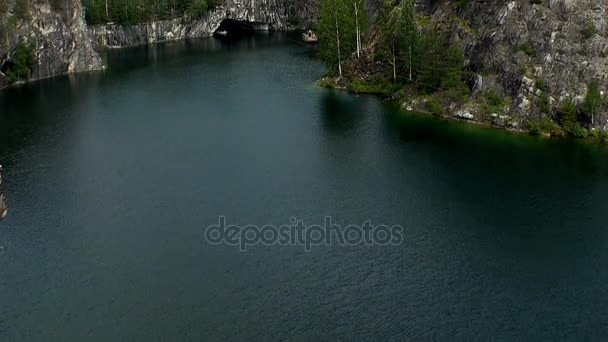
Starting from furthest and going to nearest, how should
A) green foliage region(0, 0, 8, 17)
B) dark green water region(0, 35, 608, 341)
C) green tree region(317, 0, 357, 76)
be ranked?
green foliage region(0, 0, 8, 17)
green tree region(317, 0, 357, 76)
dark green water region(0, 35, 608, 341)

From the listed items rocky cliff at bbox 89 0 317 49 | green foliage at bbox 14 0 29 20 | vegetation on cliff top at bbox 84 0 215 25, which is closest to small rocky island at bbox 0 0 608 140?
green foliage at bbox 14 0 29 20

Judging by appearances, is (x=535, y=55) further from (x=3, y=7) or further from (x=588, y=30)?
(x=3, y=7)

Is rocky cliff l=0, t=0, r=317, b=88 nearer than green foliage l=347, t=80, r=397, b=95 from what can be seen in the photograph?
No

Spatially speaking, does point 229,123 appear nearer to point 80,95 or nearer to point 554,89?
point 80,95

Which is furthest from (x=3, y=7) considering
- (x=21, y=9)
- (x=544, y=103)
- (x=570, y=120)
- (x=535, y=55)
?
(x=570, y=120)

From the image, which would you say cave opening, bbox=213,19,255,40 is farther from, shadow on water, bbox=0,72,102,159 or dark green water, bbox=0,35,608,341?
dark green water, bbox=0,35,608,341

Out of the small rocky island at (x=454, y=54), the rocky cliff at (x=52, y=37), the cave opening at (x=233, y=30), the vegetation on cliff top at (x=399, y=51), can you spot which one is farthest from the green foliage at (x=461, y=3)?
the cave opening at (x=233, y=30)
